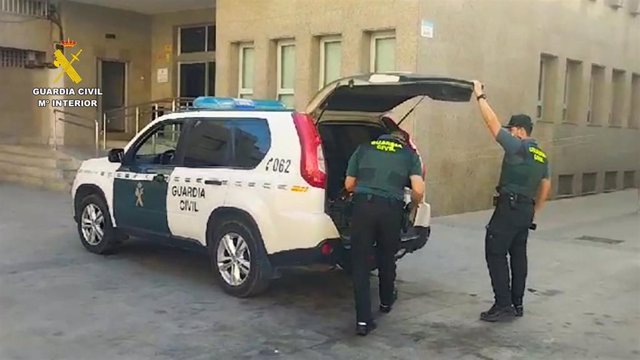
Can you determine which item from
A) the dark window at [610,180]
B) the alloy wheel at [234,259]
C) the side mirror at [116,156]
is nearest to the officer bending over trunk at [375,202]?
the alloy wheel at [234,259]

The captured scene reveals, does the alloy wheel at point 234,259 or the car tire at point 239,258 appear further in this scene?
the alloy wheel at point 234,259

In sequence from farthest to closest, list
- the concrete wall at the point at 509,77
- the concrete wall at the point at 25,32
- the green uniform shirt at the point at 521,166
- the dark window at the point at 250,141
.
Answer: the concrete wall at the point at 25,32 → the concrete wall at the point at 509,77 → the dark window at the point at 250,141 → the green uniform shirt at the point at 521,166

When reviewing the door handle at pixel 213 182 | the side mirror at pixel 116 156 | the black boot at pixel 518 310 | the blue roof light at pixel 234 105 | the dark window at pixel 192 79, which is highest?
the dark window at pixel 192 79

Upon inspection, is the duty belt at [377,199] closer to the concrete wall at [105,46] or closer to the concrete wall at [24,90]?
the concrete wall at [105,46]

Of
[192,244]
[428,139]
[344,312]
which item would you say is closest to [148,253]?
[192,244]

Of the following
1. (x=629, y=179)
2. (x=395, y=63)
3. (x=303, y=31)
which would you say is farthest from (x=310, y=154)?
(x=629, y=179)

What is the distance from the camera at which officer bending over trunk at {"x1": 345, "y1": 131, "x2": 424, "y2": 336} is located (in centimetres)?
571

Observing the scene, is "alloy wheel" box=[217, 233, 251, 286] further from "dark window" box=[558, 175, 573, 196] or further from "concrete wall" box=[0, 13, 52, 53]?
"concrete wall" box=[0, 13, 52, 53]

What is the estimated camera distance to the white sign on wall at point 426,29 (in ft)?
39.0

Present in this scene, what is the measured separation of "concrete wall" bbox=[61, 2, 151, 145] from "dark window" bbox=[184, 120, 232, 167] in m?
12.8

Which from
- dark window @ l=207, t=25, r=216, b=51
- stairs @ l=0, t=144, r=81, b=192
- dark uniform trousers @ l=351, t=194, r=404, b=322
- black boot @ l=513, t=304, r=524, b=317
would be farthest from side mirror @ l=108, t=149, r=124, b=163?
dark window @ l=207, t=25, r=216, b=51

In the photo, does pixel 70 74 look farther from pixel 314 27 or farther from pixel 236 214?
pixel 236 214

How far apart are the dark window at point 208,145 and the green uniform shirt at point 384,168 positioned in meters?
1.59

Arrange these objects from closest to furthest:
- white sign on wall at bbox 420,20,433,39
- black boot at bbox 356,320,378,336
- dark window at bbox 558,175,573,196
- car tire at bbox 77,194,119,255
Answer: black boot at bbox 356,320,378,336 → car tire at bbox 77,194,119,255 → white sign on wall at bbox 420,20,433,39 → dark window at bbox 558,175,573,196
